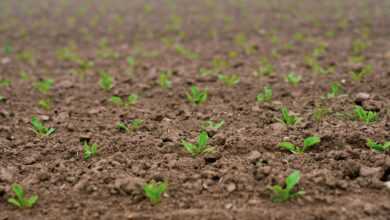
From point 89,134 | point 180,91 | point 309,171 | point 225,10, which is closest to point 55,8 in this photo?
point 225,10

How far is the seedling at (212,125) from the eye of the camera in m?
3.18

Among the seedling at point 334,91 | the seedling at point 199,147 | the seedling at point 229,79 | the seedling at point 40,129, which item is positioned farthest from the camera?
the seedling at point 229,79

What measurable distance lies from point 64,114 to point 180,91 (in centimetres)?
121

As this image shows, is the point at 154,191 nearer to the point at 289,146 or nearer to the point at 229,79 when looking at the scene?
the point at 289,146

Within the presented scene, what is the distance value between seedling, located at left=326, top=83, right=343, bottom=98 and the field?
1.5 inches

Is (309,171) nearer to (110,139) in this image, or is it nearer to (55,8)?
(110,139)

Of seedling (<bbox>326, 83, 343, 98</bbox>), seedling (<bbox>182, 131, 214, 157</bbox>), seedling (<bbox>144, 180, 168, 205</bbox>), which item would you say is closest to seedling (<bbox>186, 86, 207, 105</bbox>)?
seedling (<bbox>182, 131, 214, 157</bbox>)

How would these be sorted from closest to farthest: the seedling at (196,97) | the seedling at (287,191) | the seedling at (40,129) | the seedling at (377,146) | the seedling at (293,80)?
the seedling at (287,191), the seedling at (377,146), the seedling at (40,129), the seedling at (196,97), the seedling at (293,80)

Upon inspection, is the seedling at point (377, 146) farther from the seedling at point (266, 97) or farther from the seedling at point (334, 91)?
the seedling at point (266, 97)

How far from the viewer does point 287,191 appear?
7.45ft

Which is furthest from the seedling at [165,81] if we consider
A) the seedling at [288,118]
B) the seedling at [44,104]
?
the seedling at [288,118]

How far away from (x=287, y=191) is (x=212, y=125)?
1100 millimetres

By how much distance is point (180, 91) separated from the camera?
13.7 ft

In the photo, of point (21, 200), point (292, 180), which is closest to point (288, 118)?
point (292, 180)
